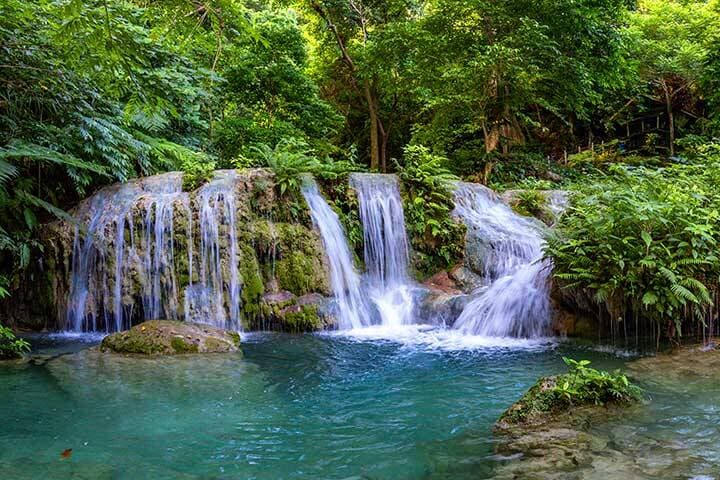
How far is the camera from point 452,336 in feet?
24.2

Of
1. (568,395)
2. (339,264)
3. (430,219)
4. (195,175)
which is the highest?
(195,175)

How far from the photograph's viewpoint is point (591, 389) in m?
3.96

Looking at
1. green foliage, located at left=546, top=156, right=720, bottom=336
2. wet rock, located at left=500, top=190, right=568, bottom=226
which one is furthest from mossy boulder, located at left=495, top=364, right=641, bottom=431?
wet rock, located at left=500, top=190, right=568, bottom=226

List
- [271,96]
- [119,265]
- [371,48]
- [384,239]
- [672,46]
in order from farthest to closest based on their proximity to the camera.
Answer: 1. [672,46]
2. [371,48]
3. [271,96]
4. [384,239]
5. [119,265]

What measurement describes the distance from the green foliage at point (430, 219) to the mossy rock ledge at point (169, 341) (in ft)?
14.9

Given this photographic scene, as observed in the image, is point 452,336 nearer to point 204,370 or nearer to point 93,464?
point 204,370

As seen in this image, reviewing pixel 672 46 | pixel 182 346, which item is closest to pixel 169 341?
pixel 182 346

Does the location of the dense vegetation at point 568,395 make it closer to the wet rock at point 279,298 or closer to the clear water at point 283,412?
the clear water at point 283,412

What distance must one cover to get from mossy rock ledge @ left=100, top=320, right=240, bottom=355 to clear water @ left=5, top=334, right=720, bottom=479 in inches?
10.8

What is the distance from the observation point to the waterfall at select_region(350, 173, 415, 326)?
9.38m

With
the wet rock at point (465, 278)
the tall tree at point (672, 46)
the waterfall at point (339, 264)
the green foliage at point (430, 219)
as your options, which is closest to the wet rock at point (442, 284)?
the wet rock at point (465, 278)

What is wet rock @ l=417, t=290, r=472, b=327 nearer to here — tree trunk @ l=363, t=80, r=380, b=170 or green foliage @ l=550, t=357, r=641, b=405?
green foliage @ l=550, t=357, r=641, b=405

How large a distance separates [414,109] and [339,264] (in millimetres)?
11917

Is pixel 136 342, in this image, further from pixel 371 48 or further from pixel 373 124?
pixel 373 124
